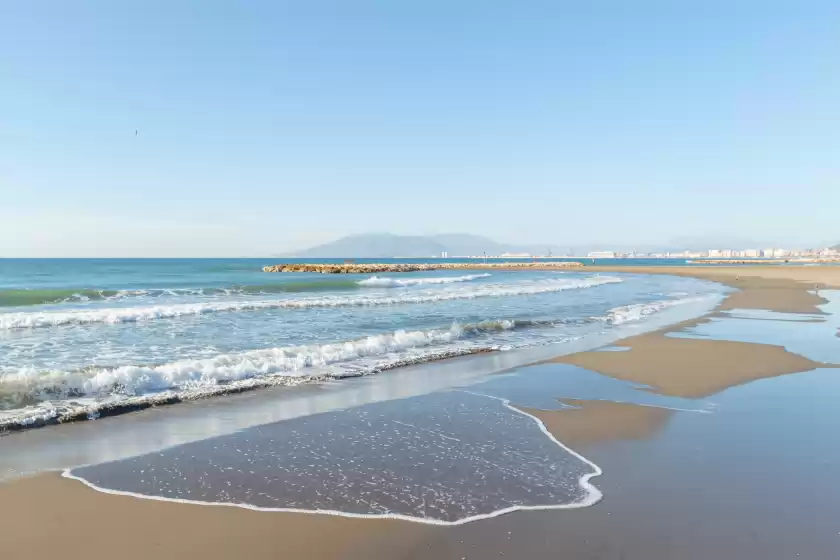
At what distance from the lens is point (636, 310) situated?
19.8 metres

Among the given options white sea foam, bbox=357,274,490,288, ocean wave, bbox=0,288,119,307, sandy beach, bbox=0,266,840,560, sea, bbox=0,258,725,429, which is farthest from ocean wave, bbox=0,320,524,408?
white sea foam, bbox=357,274,490,288

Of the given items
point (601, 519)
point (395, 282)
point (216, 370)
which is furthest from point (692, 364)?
point (395, 282)

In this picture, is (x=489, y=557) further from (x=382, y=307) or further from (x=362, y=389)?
(x=382, y=307)

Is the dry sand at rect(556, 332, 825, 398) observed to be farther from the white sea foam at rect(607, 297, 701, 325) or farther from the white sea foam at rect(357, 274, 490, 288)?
the white sea foam at rect(357, 274, 490, 288)

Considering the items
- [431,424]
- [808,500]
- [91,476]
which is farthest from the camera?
[431,424]

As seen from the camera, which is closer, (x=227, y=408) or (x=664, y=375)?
(x=227, y=408)

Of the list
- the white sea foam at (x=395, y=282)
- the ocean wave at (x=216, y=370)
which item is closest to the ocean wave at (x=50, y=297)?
the white sea foam at (x=395, y=282)

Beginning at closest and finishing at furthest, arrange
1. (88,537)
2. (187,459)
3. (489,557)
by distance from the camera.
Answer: (489,557), (88,537), (187,459)

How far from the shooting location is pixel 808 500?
3.94 metres

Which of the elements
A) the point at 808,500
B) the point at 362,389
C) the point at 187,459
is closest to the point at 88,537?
the point at 187,459

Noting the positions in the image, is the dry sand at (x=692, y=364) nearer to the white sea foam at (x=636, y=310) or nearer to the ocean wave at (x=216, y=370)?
the ocean wave at (x=216, y=370)

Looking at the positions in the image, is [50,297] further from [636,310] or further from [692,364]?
[692,364]

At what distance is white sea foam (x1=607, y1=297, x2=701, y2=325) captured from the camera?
17.2m

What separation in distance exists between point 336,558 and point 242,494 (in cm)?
133
